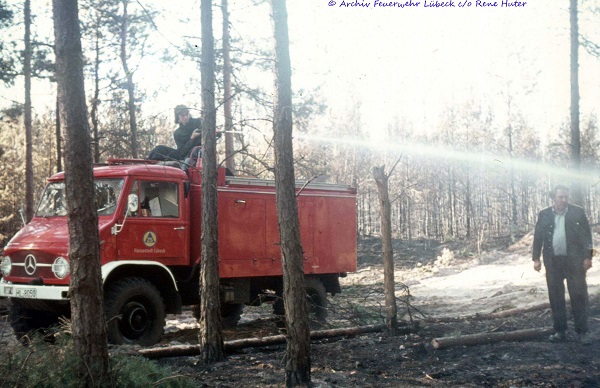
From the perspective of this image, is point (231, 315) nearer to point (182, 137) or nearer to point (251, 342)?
point (182, 137)

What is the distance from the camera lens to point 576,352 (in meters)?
7.78

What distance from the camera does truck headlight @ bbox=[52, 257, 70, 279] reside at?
877cm

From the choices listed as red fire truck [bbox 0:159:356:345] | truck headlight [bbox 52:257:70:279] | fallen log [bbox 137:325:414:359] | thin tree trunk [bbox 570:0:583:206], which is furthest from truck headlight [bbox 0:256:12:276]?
thin tree trunk [bbox 570:0:583:206]

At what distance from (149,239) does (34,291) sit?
5.81 feet

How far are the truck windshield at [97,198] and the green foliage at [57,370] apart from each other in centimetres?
409

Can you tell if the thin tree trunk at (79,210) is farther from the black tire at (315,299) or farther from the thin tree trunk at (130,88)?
the thin tree trunk at (130,88)

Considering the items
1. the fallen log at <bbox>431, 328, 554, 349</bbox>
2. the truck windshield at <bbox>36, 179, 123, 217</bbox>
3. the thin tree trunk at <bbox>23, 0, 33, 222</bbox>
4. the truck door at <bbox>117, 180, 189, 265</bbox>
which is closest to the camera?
the fallen log at <bbox>431, 328, 554, 349</bbox>

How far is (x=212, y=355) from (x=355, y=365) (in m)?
1.76

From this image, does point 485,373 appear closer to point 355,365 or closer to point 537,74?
point 355,365

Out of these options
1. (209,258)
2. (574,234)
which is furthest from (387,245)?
(209,258)

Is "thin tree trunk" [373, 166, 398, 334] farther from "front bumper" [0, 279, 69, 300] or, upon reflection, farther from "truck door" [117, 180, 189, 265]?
"front bumper" [0, 279, 69, 300]

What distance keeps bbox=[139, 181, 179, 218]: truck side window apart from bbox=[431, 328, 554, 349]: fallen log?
449cm

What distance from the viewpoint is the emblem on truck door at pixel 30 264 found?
29.7 ft

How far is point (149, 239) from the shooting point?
32.2 feet
